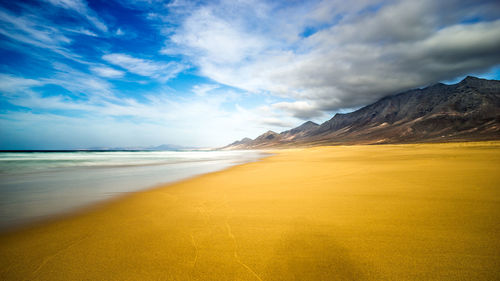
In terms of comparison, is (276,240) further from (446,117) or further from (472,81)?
(472,81)

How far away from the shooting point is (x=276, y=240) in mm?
2639

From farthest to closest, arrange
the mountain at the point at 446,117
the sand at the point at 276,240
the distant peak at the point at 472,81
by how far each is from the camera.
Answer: the distant peak at the point at 472,81 → the mountain at the point at 446,117 → the sand at the point at 276,240

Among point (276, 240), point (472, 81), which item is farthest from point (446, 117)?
point (276, 240)

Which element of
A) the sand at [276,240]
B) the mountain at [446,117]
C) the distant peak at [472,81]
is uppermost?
the distant peak at [472,81]

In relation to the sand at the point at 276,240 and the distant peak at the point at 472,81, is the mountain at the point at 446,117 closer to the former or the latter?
the distant peak at the point at 472,81

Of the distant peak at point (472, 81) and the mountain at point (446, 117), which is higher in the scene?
the distant peak at point (472, 81)

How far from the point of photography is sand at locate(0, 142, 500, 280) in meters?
1.97

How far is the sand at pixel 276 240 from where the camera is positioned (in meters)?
1.97

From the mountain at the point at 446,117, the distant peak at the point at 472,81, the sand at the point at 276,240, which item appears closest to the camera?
the sand at the point at 276,240

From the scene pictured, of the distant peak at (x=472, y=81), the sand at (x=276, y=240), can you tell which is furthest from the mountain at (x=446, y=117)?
the sand at (x=276, y=240)

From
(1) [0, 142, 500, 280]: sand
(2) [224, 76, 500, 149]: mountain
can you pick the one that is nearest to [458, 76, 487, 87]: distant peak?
(2) [224, 76, 500, 149]: mountain

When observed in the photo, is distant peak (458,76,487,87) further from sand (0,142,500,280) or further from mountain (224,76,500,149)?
sand (0,142,500,280)

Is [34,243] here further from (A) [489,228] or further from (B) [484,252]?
(A) [489,228]

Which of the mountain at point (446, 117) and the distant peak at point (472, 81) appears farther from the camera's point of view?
the distant peak at point (472, 81)
